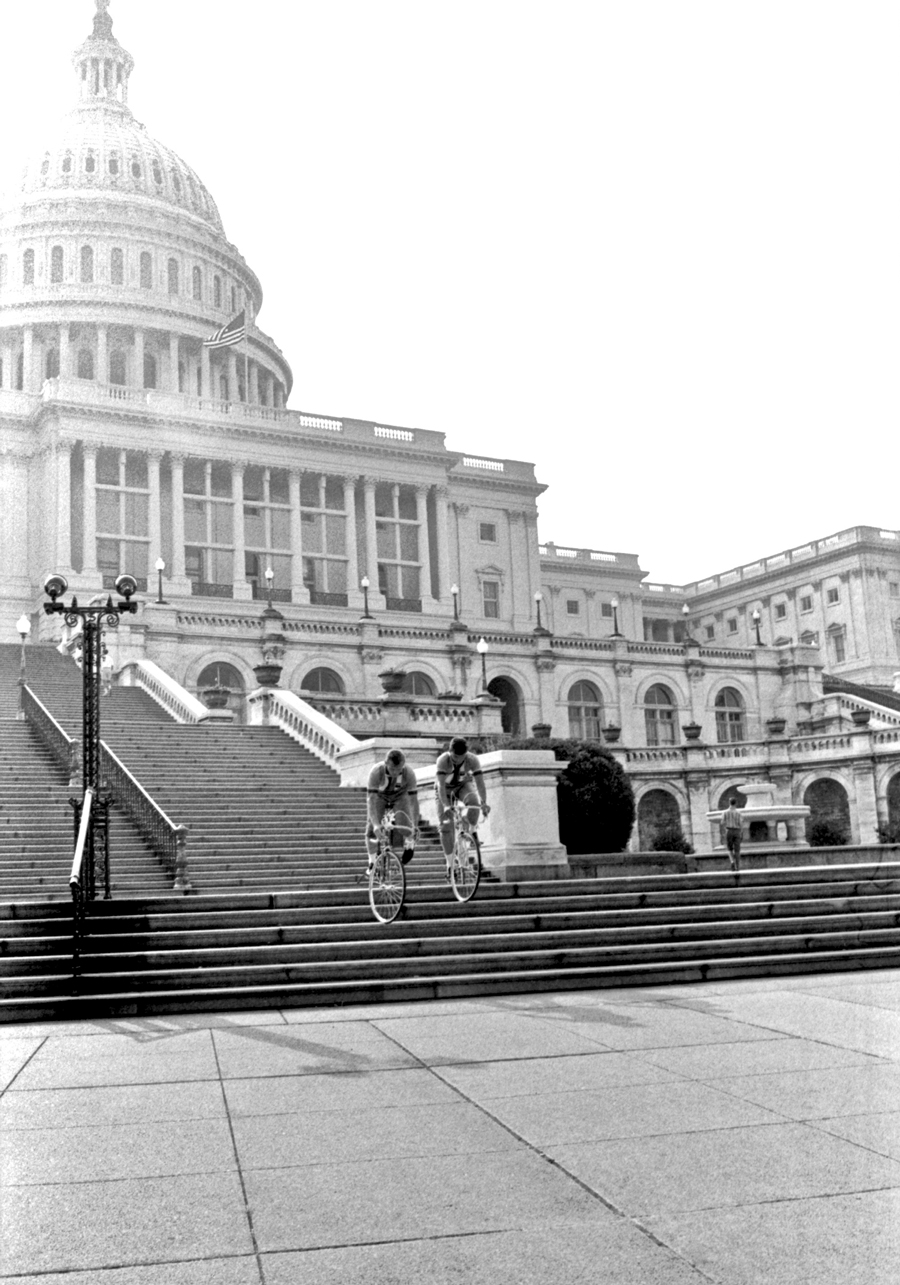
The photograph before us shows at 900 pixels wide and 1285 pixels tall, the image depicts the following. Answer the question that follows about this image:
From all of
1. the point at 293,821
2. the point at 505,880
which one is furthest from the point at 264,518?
the point at 505,880

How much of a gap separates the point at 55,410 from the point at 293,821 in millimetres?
56624

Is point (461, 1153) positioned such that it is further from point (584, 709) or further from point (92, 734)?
point (584, 709)

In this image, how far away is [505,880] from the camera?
19.7m

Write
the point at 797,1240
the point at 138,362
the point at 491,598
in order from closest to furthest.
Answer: the point at 797,1240
the point at 491,598
the point at 138,362

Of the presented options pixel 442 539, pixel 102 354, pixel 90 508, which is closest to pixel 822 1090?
pixel 90 508

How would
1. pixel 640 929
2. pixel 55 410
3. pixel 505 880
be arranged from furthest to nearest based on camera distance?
1. pixel 55 410
2. pixel 505 880
3. pixel 640 929

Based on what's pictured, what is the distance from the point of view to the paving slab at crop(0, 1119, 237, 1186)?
6.84 meters

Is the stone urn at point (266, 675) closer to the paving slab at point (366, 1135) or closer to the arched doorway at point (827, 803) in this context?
the arched doorway at point (827, 803)

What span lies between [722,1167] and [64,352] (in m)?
98.7

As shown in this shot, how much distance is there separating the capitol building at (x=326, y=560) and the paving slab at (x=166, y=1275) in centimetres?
3096

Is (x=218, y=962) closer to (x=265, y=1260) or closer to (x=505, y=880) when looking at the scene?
(x=505, y=880)

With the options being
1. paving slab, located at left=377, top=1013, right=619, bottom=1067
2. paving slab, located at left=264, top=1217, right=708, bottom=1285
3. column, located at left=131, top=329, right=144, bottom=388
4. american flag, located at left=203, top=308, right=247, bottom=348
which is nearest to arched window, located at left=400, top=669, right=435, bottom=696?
american flag, located at left=203, top=308, right=247, bottom=348

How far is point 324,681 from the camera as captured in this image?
185 feet

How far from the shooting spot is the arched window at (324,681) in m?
56.1
